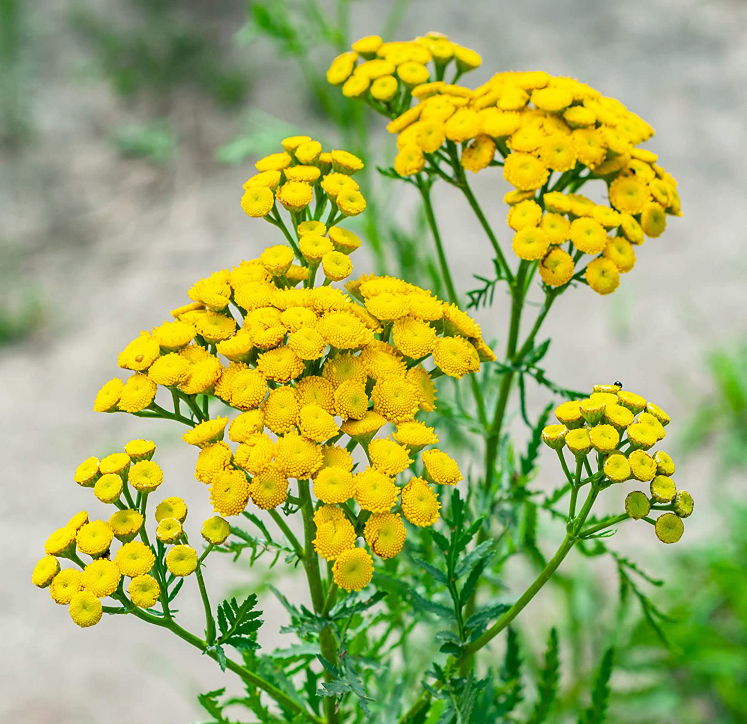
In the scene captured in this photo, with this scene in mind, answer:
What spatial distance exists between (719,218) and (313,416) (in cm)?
580

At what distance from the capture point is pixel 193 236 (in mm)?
6410

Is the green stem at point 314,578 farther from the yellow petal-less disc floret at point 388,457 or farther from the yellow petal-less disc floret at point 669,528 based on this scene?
the yellow petal-less disc floret at point 669,528

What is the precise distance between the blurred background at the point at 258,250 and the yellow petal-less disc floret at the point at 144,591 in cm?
133

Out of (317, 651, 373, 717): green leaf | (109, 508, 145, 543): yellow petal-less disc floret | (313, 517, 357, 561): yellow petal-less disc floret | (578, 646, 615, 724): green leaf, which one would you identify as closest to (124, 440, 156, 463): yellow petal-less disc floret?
(109, 508, 145, 543): yellow petal-less disc floret

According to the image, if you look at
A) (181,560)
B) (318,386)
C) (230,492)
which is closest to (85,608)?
(181,560)

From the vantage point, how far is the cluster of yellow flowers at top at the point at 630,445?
1.25 meters

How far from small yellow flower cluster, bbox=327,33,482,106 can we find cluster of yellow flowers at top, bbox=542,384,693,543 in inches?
35.9

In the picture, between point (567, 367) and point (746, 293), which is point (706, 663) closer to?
point (567, 367)

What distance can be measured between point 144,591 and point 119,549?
7cm

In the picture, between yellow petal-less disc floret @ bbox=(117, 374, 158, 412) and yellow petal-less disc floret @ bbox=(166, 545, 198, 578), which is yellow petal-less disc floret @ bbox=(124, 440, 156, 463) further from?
yellow petal-less disc floret @ bbox=(166, 545, 198, 578)

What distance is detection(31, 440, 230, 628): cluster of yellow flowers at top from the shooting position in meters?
1.17

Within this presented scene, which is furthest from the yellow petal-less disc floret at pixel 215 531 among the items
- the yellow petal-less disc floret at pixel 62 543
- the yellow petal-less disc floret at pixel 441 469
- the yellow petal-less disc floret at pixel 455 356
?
the yellow petal-less disc floret at pixel 455 356

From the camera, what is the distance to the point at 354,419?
128cm

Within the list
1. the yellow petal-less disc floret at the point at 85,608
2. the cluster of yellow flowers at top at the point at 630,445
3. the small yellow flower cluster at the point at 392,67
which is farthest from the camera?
the small yellow flower cluster at the point at 392,67
